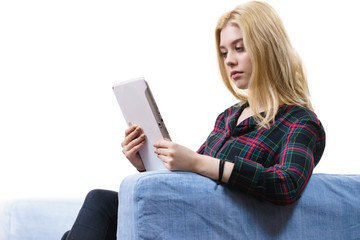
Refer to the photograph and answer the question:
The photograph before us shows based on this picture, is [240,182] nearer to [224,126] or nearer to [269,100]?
[269,100]

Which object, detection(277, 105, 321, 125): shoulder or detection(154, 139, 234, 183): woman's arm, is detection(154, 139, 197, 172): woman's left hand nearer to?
detection(154, 139, 234, 183): woman's arm

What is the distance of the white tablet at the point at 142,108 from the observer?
49.4 inches

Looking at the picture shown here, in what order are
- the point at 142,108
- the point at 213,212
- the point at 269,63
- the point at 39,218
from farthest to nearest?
the point at 39,218, the point at 269,63, the point at 142,108, the point at 213,212

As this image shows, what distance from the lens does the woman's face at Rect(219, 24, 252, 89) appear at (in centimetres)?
140

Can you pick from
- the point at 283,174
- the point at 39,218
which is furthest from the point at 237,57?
the point at 39,218

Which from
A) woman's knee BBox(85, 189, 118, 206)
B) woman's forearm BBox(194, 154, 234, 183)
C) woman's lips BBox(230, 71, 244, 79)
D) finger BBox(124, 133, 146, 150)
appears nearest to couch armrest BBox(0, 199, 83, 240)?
woman's knee BBox(85, 189, 118, 206)

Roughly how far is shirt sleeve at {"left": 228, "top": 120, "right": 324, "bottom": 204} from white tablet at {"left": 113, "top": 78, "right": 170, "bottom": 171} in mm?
266

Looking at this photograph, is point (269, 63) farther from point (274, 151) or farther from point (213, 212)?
point (213, 212)

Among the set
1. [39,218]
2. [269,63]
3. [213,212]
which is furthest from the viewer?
[39,218]

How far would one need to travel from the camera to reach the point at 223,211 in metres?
1.08

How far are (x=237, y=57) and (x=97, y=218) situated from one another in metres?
0.60

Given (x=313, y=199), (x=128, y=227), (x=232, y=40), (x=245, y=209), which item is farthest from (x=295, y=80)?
(x=128, y=227)

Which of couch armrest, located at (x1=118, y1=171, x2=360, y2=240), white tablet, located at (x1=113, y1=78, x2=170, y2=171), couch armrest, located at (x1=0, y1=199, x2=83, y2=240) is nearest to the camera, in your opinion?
couch armrest, located at (x1=118, y1=171, x2=360, y2=240)

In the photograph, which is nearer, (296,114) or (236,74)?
(296,114)
